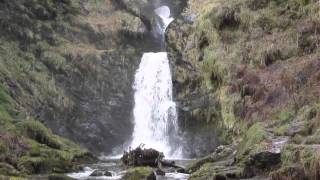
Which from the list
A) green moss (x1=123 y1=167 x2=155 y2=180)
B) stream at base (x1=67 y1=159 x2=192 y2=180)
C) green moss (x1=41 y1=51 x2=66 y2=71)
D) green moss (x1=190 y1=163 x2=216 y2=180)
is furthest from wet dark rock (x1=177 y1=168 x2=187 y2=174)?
green moss (x1=41 y1=51 x2=66 y2=71)

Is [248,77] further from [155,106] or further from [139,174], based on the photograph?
[139,174]

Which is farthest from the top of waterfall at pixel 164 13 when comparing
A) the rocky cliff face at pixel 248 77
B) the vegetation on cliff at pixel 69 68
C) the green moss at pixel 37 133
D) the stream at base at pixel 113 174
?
the stream at base at pixel 113 174

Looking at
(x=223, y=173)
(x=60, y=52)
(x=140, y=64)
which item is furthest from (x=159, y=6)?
(x=223, y=173)

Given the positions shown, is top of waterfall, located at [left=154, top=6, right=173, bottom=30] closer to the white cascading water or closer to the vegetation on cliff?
the vegetation on cliff

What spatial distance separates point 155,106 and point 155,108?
0.60 ft

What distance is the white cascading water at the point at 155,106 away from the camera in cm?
3434

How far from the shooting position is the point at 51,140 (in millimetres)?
26484

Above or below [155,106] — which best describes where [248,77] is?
above

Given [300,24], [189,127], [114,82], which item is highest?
[300,24]

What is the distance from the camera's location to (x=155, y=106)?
119 ft

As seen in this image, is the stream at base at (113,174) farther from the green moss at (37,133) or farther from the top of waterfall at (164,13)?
the top of waterfall at (164,13)

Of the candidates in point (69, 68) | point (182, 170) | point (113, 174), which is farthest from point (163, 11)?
point (113, 174)

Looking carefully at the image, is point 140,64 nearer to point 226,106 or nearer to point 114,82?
point 114,82

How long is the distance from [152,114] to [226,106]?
7.04 m
